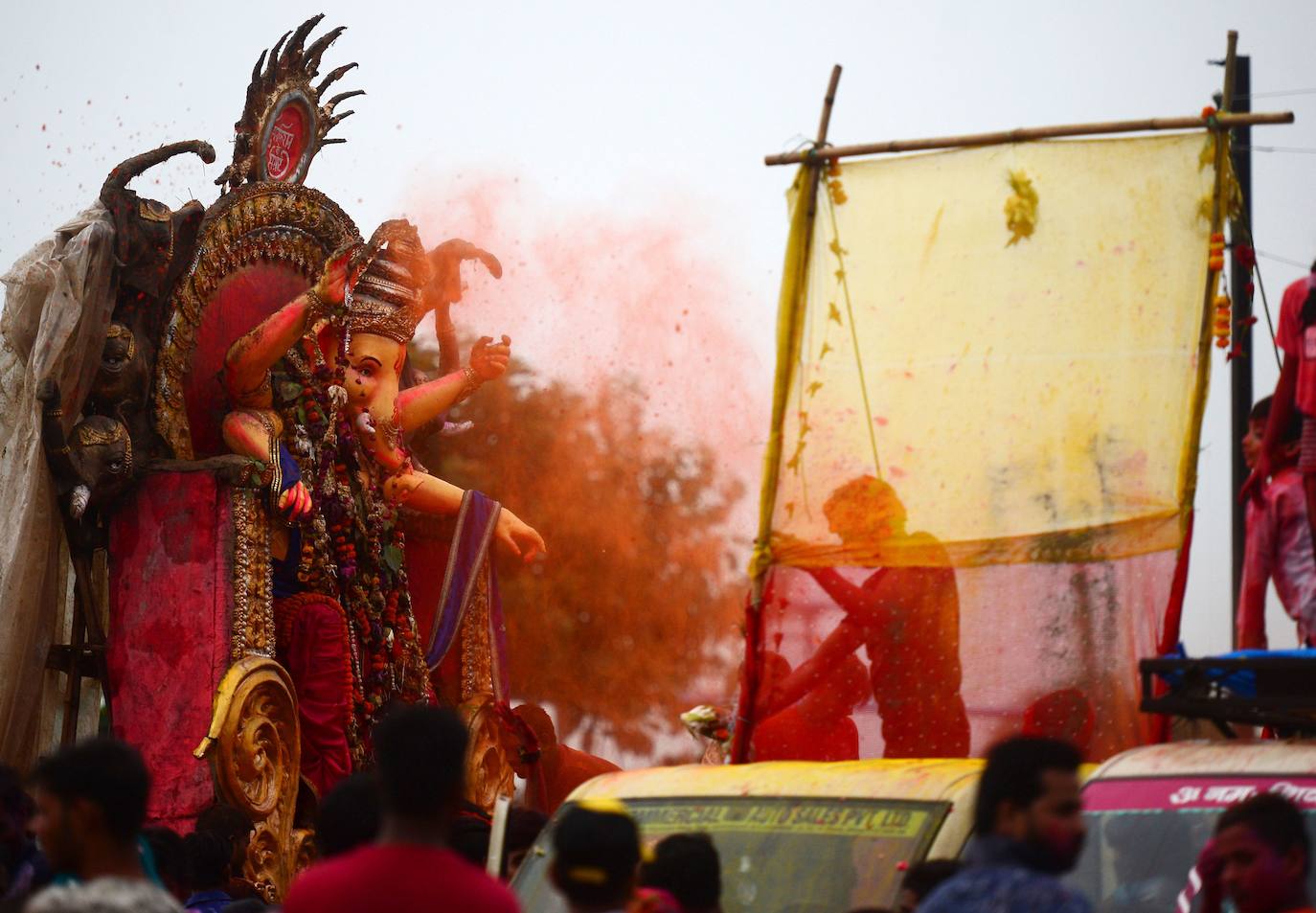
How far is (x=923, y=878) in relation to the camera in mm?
5105

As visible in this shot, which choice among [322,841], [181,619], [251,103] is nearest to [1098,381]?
[322,841]

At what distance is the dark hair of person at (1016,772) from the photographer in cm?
392

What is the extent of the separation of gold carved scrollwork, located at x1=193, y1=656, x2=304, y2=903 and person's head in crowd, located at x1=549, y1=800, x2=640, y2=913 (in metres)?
7.71

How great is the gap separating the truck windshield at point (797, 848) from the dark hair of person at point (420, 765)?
1740 mm

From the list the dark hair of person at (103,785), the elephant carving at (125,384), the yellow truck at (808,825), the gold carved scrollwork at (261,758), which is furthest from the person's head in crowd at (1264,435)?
the elephant carving at (125,384)

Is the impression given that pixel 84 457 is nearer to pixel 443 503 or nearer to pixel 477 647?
pixel 443 503

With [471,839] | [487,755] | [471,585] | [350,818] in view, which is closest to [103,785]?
[350,818]

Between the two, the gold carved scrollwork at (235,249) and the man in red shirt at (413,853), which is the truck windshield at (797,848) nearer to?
the man in red shirt at (413,853)

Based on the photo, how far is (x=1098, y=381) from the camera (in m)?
7.51

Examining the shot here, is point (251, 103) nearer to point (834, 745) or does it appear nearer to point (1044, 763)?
point (834, 745)

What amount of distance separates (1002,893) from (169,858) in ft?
12.3

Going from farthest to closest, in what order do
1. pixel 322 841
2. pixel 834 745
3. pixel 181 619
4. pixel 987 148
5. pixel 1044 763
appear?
pixel 181 619 < pixel 987 148 < pixel 834 745 < pixel 322 841 < pixel 1044 763

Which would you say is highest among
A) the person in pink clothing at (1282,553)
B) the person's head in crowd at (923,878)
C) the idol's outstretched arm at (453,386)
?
the idol's outstretched arm at (453,386)

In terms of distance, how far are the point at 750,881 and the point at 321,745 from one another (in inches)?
302
